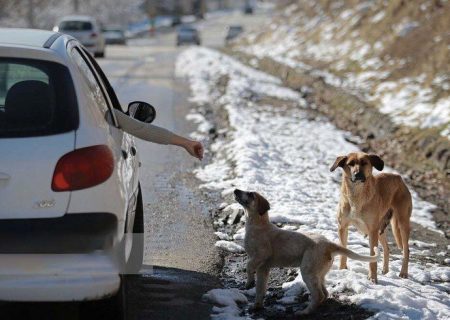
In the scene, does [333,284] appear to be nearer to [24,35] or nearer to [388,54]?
[24,35]

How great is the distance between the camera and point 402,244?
7.54 meters

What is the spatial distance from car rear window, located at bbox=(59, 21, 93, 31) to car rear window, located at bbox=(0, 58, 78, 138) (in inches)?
1291

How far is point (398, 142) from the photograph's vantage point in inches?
629

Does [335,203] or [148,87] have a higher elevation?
[148,87]

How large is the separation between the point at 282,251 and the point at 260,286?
275mm

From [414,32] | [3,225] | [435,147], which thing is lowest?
[3,225]

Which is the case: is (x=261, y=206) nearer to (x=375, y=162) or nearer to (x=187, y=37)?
(x=375, y=162)

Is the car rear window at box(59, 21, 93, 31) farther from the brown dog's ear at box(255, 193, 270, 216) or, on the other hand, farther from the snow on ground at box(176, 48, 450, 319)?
the brown dog's ear at box(255, 193, 270, 216)

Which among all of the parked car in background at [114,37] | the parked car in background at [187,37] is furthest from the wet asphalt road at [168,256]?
the parked car in background at [187,37]

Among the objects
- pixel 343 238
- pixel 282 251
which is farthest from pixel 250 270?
pixel 343 238

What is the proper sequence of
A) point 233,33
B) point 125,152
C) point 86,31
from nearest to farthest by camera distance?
point 125,152, point 86,31, point 233,33

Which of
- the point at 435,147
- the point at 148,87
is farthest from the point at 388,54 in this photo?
the point at 435,147

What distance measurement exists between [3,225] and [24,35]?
4.62 ft

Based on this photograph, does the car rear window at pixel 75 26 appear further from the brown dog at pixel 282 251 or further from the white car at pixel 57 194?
the white car at pixel 57 194
